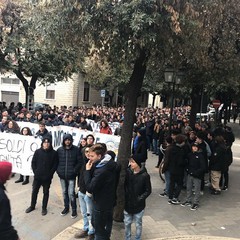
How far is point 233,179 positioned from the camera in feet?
37.1

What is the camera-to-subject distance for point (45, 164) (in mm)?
7266

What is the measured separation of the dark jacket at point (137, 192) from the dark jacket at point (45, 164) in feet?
6.77

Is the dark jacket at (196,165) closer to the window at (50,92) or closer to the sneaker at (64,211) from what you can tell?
the sneaker at (64,211)

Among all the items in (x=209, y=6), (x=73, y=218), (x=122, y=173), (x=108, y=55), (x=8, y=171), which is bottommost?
(x=73, y=218)

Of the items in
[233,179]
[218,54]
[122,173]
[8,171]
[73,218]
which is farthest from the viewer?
[233,179]

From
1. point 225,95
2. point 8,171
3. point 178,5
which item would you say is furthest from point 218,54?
point 225,95

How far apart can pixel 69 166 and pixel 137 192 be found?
6.08ft

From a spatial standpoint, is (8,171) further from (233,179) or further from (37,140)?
(233,179)

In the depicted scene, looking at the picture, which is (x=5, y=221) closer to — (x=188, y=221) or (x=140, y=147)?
(x=188, y=221)

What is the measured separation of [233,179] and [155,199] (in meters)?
3.85

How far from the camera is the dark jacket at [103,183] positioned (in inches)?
209

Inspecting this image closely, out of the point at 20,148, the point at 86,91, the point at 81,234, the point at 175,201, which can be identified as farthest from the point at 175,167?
the point at 86,91

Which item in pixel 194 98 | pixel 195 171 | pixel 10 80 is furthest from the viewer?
pixel 10 80

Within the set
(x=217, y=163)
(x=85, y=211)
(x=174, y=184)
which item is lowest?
(x=85, y=211)
